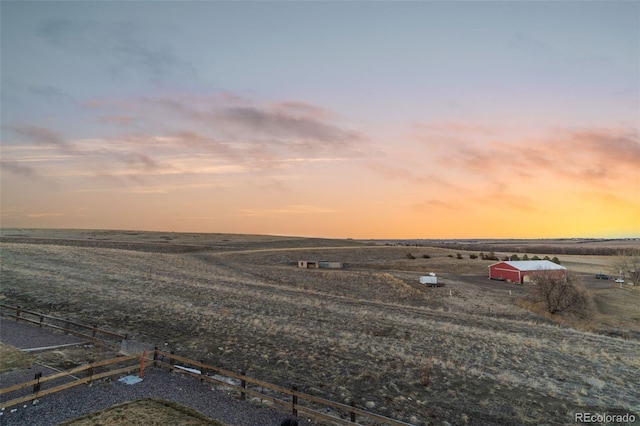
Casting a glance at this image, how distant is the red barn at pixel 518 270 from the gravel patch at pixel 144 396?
67.5m

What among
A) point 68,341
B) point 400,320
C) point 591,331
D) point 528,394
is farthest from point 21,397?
point 591,331

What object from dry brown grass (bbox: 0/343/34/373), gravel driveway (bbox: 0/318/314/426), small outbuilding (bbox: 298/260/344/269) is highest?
dry brown grass (bbox: 0/343/34/373)

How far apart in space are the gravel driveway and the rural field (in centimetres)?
369

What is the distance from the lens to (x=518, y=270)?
70.6 metres

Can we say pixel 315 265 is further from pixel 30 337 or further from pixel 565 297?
pixel 30 337

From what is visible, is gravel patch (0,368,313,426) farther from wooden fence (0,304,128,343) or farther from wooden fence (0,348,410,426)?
wooden fence (0,304,128,343)

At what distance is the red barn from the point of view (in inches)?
2744

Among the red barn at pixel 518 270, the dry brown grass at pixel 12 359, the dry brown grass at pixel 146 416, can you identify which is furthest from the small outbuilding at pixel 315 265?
the dry brown grass at pixel 146 416

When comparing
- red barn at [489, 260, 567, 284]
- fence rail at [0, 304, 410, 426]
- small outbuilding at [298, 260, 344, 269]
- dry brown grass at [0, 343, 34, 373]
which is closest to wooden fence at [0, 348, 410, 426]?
fence rail at [0, 304, 410, 426]

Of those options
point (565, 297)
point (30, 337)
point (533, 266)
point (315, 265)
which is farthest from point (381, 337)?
point (533, 266)

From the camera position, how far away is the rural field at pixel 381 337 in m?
18.1

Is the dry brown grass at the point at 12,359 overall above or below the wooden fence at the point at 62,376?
below

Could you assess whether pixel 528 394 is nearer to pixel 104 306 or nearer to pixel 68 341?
pixel 68 341

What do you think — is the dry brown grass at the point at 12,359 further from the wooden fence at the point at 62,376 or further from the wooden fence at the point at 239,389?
the wooden fence at the point at 239,389
